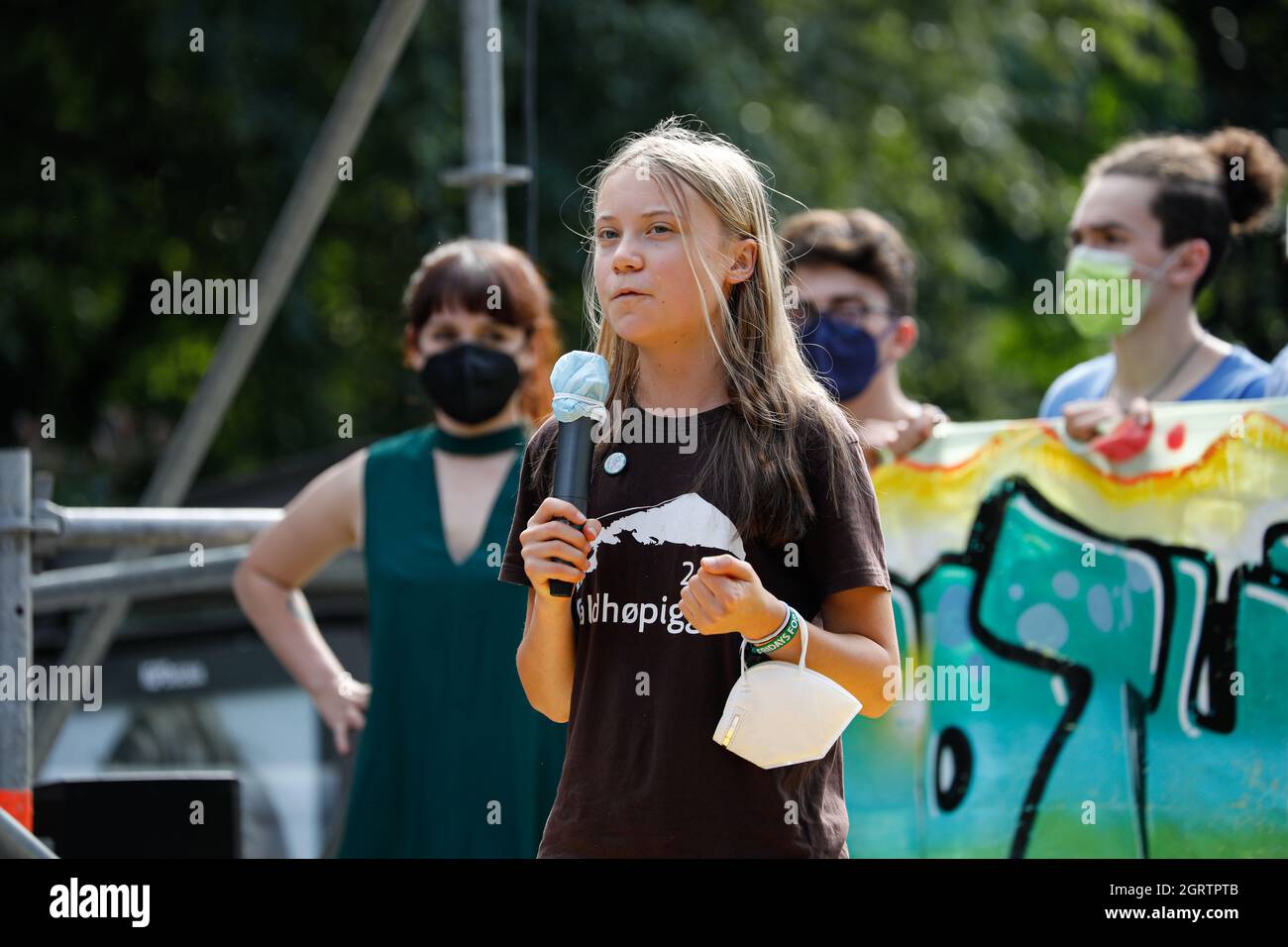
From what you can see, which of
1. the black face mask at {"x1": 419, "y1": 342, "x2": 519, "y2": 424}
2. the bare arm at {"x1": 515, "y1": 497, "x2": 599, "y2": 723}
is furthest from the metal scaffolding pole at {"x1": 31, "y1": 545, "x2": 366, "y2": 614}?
the bare arm at {"x1": 515, "y1": 497, "x2": 599, "y2": 723}

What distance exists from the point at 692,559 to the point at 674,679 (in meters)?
0.17

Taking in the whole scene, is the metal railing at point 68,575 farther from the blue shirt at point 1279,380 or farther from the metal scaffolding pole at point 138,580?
the blue shirt at point 1279,380

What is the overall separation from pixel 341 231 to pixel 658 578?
29.0 feet

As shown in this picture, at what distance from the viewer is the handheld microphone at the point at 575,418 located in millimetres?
2324

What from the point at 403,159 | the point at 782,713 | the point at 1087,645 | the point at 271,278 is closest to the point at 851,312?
the point at 1087,645

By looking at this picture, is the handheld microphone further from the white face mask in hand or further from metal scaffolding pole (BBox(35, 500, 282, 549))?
metal scaffolding pole (BBox(35, 500, 282, 549))

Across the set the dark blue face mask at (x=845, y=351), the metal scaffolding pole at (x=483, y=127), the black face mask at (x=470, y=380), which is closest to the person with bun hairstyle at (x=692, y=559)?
the black face mask at (x=470, y=380)

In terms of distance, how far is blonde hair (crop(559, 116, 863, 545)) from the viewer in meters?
2.40

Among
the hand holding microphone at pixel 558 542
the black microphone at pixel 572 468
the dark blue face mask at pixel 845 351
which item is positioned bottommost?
the hand holding microphone at pixel 558 542

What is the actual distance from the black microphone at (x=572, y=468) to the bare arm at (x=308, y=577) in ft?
5.79

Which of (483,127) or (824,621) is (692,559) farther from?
(483,127)

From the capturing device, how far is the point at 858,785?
13.8 feet
